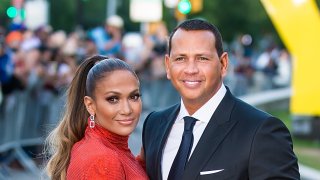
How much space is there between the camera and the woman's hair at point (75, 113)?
460 centimetres

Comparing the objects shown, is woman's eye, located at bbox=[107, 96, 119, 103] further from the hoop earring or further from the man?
the man

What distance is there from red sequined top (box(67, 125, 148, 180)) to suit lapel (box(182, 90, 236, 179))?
0.29 meters

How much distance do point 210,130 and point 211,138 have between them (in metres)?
0.06

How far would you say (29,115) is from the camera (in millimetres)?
12312

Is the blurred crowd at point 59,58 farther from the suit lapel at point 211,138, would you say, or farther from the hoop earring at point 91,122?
the suit lapel at point 211,138

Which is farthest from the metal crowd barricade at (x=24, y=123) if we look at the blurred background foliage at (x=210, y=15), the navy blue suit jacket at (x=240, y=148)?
the blurred background foliage at (x=210, y=15)

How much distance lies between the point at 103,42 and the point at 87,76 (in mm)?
12920

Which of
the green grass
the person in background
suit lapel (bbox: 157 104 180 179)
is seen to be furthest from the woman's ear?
the person in background

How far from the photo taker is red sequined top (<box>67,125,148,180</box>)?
4301 millimetres

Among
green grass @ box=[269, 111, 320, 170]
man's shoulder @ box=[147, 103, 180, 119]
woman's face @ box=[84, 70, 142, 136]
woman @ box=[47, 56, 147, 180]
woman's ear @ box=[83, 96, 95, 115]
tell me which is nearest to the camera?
woman @ box=[47, 56, 147, 180]

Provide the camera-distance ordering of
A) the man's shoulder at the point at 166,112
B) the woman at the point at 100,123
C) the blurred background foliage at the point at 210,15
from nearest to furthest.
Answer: the woman at the point at 100,123 → the man's shoulder at the point at 166,112 → the blurred background foliage at the point at 210,15

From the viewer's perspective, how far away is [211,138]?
4652 mm

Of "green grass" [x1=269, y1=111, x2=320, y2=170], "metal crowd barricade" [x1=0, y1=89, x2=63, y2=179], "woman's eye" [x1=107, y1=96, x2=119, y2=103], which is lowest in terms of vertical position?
"green grass" [x1=269, y1=111, x2=320, y2=170]

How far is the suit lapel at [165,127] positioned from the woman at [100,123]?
5.0 inches
